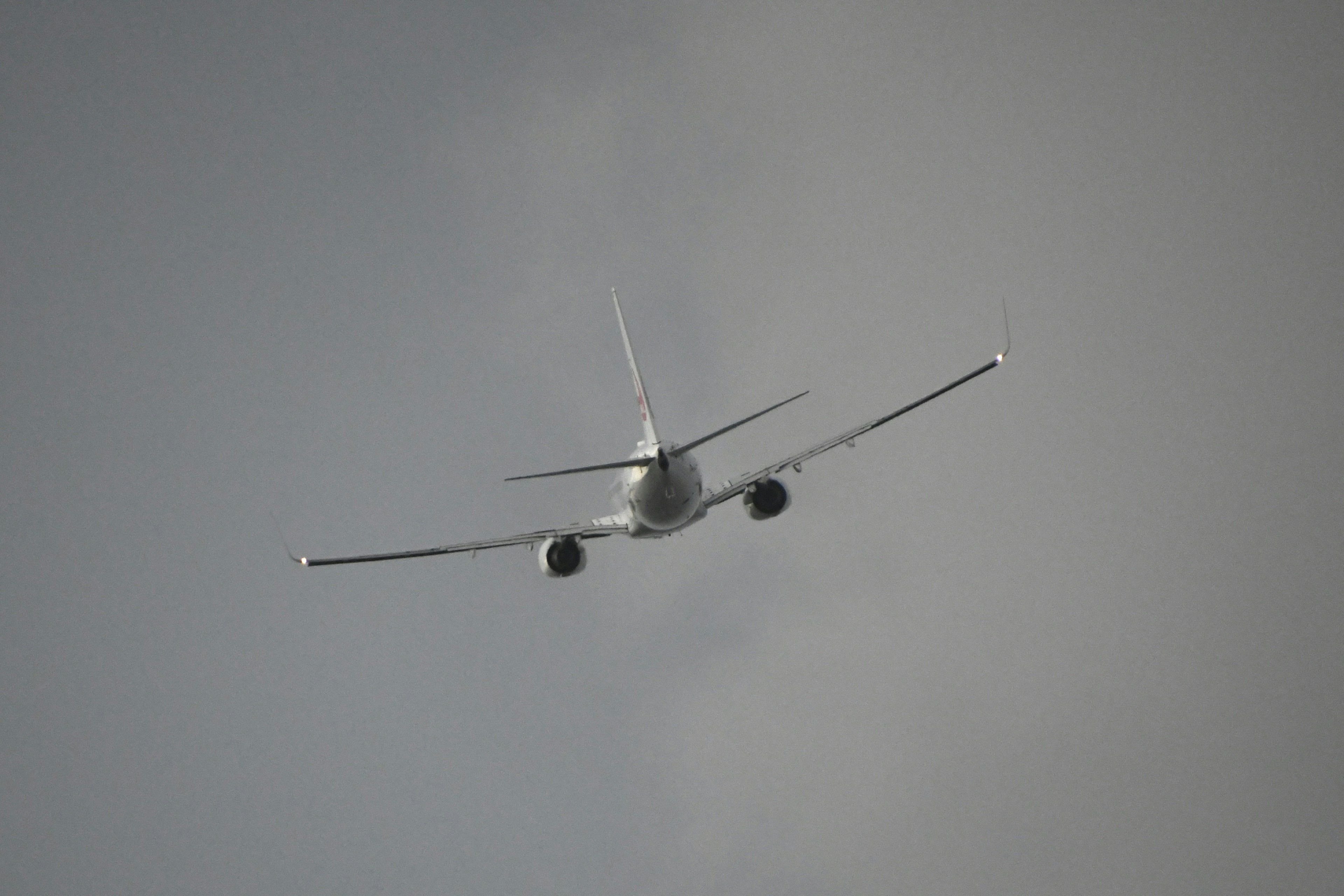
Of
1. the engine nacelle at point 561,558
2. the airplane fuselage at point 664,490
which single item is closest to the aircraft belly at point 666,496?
the airplane fuselage at point 664,490

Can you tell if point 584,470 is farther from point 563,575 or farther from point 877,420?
point 877,420

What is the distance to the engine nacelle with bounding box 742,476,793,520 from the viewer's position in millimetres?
55812

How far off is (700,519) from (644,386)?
1044cm

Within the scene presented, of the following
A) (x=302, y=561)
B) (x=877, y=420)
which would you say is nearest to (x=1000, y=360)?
(x=877, y=420)

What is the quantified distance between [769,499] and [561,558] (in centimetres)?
1148

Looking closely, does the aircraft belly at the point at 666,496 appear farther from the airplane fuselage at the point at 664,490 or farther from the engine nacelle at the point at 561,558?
the engine nacelle at the point at 561,558

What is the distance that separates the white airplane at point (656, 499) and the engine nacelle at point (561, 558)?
0.03 m

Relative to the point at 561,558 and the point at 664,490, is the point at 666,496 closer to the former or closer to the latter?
the point at 664,490

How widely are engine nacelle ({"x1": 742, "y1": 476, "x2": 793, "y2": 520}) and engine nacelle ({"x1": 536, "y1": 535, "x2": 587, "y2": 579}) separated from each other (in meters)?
9.53

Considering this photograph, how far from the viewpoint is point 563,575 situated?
54.8 metres

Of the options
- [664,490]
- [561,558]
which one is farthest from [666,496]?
[561,558]

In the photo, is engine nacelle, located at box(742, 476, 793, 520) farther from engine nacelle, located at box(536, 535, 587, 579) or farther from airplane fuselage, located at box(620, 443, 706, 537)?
engine nacelle, located at box(536, 535, 587, 579)

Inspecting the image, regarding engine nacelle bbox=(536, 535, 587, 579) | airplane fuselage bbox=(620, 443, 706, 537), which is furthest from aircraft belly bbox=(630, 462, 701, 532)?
engine nacelle bbox=(536, 535, 587, 579)

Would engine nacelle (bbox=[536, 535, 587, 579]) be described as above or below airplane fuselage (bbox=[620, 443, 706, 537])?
below
